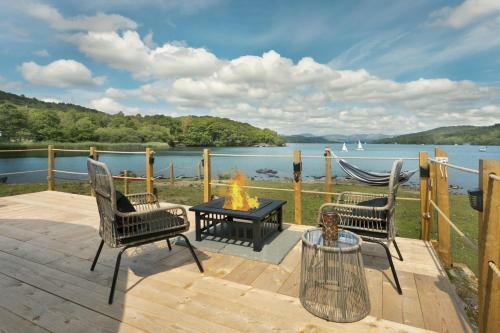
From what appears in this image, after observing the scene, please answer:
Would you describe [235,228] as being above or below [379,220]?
below

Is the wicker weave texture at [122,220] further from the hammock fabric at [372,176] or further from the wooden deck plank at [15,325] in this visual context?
the hammock fabric at [372,176]

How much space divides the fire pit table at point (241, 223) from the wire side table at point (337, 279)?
2.83ft

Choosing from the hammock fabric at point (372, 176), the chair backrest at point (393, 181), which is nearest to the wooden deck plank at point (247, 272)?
the chair backrest at point (393, 181)

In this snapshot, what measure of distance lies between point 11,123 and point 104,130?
490 inches

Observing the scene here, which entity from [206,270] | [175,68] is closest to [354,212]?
[206,270]

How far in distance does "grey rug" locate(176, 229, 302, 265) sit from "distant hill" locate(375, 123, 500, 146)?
59835 mm

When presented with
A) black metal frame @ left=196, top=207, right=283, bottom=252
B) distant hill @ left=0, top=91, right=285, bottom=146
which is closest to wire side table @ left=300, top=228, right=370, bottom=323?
black metal frame @ left=196, top=207, right=283, bottom=252

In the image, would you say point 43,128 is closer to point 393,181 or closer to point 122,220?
point 122,220

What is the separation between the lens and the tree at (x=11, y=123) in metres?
37.2

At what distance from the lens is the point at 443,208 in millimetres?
2559

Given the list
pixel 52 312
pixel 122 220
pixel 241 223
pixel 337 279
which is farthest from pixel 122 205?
pixel 337 279

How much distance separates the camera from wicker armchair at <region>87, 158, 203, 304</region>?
6.05 ft

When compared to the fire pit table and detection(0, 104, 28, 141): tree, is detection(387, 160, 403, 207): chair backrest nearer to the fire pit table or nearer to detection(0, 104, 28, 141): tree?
the fire pit table

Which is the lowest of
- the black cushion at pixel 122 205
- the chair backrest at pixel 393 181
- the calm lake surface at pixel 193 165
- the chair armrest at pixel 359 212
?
the calm lake surface at pixel 193 165
